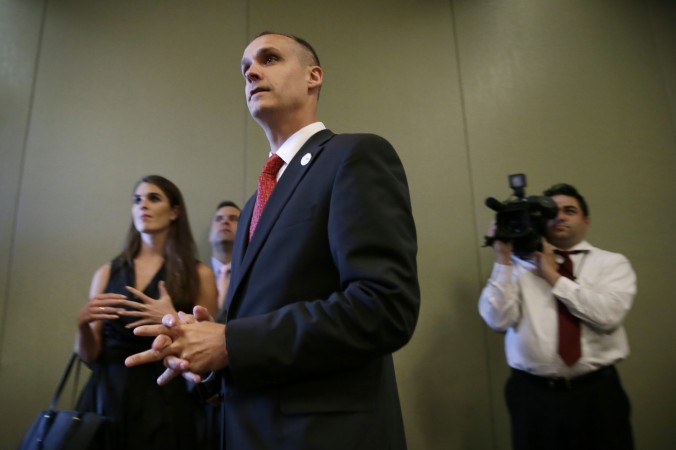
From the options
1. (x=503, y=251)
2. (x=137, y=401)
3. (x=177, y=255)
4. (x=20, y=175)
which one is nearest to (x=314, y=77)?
(x=177, y=255)

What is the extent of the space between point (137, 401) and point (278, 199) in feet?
4.00

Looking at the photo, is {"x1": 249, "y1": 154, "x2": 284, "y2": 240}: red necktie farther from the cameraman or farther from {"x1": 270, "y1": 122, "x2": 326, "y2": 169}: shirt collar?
the cameraman

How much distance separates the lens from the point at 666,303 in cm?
291

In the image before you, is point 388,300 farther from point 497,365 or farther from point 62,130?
point 62,130

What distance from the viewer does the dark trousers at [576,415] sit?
1.91 meters

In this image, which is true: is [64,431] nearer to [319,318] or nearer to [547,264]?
[319,318]

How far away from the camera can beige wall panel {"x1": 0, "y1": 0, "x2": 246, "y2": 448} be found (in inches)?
102

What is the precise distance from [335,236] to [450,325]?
2.21m

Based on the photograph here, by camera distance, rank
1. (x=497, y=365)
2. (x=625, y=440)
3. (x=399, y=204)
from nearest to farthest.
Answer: (x=399, y=204) < (x=625, y=440) < (x=497, y=365)

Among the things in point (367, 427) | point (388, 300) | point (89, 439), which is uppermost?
point (388, 300)

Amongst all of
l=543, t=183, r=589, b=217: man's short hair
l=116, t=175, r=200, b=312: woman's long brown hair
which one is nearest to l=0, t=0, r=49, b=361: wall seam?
l=116, t=175, r=200, b=312: woman's long brown hair

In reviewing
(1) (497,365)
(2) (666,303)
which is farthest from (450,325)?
(2) (666,303)

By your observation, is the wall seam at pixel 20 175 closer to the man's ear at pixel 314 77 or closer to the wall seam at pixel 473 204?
the man's ear at pixel 314 77

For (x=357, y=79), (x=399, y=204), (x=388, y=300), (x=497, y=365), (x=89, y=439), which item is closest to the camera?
(x=388, y=300)
